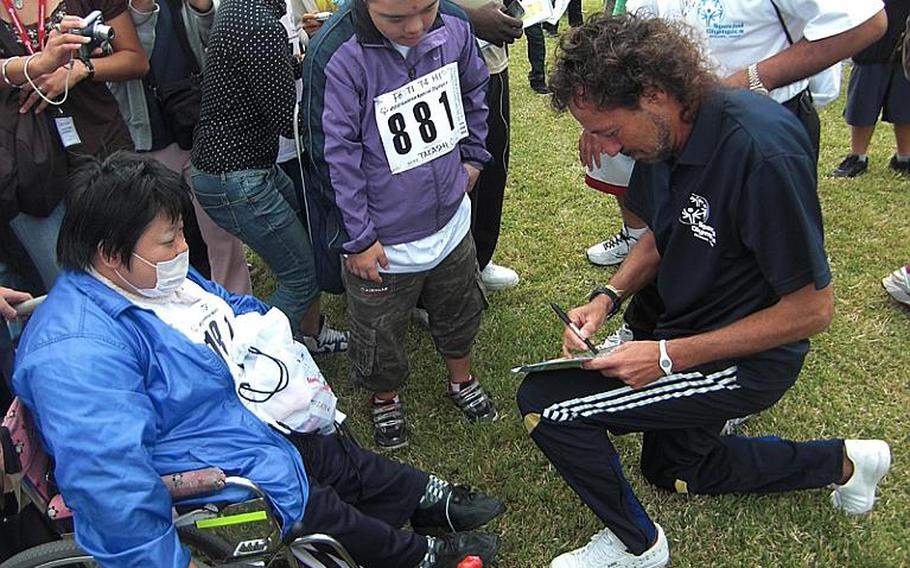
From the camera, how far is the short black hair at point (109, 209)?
6.26 ft

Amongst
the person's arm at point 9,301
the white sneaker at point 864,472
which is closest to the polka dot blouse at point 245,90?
the person's arm at point 9,301

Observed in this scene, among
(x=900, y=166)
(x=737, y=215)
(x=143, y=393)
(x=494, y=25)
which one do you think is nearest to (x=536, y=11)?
(x=494, y=25)

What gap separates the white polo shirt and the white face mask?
160 centimetres

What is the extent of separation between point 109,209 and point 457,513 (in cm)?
142

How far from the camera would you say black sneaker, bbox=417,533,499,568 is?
2424mm

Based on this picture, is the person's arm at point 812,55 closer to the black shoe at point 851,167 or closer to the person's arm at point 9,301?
the person's arm at point 9,301

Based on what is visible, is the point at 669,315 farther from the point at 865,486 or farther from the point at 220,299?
the point at 220,299

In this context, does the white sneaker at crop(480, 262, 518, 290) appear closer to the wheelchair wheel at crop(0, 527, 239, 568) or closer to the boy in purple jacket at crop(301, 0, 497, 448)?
the boy in purple jacket at crop(301, 0, 497, 448)

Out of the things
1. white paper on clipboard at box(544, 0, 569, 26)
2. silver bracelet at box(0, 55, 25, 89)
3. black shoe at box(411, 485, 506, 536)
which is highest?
silver bracelet at box(0, 55, 25, 89)

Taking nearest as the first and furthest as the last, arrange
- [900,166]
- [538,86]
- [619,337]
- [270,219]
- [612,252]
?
[270,219] < [619,337] < [612,252] < [900,166] < [538,86]

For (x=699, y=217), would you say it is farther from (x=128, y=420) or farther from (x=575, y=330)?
(x=128, y=420)

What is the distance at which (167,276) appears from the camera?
202 centimetres

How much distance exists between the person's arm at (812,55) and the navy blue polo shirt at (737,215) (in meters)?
0.50

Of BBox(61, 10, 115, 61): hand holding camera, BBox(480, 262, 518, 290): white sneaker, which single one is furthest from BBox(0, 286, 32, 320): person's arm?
BBox(480, 262, 518, 290): white sneaker
